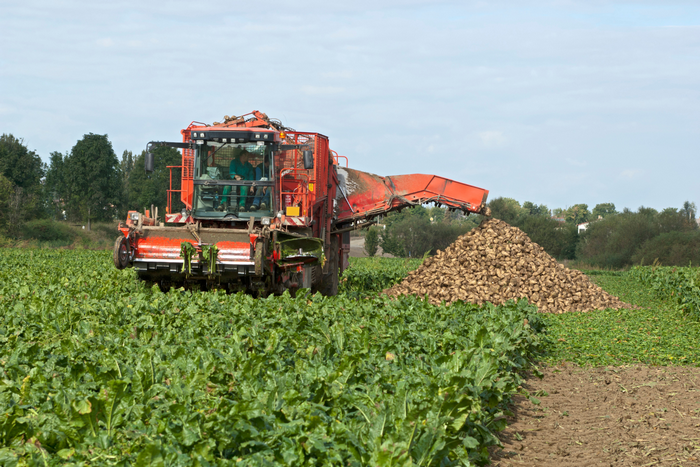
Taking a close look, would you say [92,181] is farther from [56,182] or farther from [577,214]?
[577,214]

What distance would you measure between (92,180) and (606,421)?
64066 mm

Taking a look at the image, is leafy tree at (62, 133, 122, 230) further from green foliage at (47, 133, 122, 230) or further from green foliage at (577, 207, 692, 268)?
green foliage at (577, 207, 692, 268)

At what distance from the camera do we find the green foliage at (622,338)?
934cm

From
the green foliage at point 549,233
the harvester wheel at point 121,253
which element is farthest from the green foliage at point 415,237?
the harvester wheel at point 121,253

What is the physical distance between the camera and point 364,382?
15.6ft

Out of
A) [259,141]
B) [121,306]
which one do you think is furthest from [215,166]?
[121,306]

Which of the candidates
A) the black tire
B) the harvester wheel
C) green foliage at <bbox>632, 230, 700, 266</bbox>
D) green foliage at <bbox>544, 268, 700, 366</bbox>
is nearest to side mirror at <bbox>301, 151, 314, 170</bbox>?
the harvester wheel

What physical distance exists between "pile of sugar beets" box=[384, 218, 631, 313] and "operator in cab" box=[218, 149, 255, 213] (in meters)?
5.10

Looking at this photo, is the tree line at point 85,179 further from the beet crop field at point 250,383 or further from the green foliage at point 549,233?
the beet crop field at point 250,383

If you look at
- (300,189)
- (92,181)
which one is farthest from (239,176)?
(92,181)

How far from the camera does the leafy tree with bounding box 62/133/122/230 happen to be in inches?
2486

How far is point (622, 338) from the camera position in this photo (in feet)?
35.6

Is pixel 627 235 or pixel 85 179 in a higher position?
pixel 85 179

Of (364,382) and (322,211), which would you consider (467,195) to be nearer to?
(322,211)
